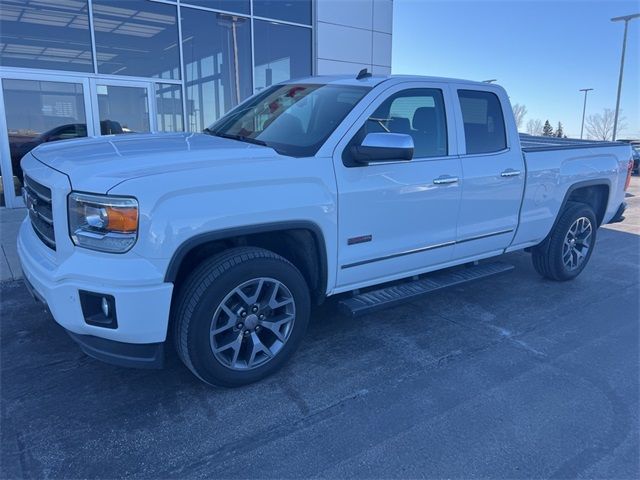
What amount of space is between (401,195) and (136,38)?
8863 millimetres

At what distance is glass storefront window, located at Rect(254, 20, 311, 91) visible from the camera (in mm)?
11805

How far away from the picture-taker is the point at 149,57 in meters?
10.4

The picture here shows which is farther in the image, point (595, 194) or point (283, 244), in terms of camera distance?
point (595, 194)

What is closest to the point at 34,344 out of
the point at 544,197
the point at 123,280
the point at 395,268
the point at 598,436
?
the point at 123,280

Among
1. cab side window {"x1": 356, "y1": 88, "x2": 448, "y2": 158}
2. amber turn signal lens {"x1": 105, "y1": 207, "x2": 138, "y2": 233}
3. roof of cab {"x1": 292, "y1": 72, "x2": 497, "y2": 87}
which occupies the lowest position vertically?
amber turn signal lens {"x1": 105, "y1": 207, "x2": 138, "y2": 233}

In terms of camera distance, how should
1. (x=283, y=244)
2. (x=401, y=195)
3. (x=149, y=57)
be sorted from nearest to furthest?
(x=283, y=244), (x=401, y=195), (x=149, y=57)

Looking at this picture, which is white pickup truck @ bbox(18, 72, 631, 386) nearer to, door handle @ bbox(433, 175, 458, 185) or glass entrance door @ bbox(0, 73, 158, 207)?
door handle @ bbox(433, 175, 458, 185)

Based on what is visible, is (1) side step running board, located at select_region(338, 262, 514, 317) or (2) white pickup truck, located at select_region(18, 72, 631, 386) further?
(1) side step running board, located at select_region(338, 262, 514, 317)

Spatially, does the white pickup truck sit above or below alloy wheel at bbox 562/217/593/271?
above

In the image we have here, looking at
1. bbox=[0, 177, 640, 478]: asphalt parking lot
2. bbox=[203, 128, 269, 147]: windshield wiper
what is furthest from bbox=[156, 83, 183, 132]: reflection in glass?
bbox=[0, 177, 640, 478]: asphalt parking lot

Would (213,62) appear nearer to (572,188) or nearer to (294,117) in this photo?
(294,117)

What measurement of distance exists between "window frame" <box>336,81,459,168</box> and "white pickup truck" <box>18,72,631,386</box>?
1 cm

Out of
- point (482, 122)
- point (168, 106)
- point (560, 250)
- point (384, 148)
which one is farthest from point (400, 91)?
point (168, 106)

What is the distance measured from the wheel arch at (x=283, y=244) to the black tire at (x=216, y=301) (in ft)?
0.44
